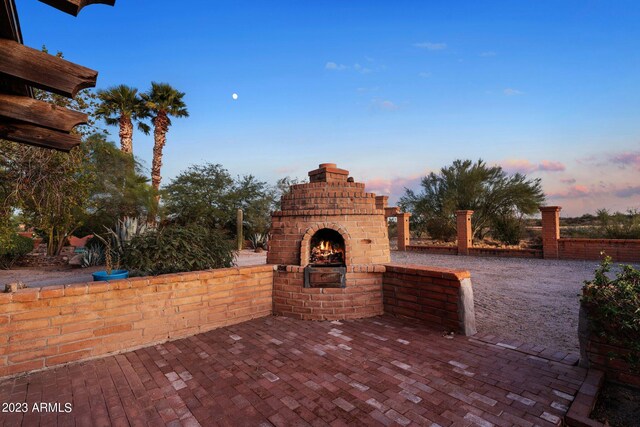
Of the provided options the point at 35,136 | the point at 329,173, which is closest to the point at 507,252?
the point at 329,173

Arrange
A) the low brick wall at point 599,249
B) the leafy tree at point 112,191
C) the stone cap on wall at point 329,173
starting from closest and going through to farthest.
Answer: the stone cap on wall at point 329,173
the low brick wall at point 599,249
the leafy tree at point 112,191

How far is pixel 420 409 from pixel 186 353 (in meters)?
2.51

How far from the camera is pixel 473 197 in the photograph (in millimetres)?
18203

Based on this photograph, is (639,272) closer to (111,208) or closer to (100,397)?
(100,397)

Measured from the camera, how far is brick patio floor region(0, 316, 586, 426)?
2.16m

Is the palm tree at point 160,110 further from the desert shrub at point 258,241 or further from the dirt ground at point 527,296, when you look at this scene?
the dirt ground at point 527,296

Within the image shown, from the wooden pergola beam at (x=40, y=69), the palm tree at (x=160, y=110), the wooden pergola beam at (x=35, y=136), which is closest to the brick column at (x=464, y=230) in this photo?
the wooden pergola beam at (x=35, y=136)

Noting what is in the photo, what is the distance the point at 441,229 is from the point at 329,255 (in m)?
15.3

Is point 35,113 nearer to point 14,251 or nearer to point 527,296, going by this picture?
point 527,296

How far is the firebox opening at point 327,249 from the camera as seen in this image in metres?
4.87

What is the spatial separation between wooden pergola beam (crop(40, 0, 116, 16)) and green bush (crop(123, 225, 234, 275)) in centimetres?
421

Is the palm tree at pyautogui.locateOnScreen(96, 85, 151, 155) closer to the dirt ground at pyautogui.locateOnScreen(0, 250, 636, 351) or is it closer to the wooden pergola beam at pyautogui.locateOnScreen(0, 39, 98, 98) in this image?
the dirt ground at pyautogui.locateOnScreen(0, 250, 636, 351)

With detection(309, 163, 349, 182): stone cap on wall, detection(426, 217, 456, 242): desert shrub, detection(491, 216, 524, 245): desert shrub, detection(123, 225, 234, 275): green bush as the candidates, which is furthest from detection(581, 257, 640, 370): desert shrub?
detection(426, 217, 456, 242): desert shrub

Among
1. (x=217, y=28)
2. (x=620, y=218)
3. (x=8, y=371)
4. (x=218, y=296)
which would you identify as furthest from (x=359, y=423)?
(x=620, y=218)
